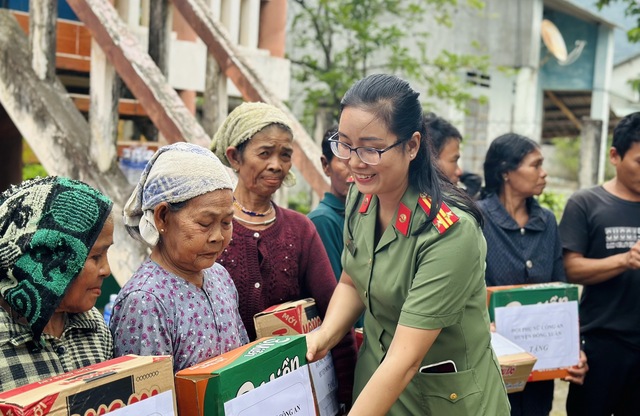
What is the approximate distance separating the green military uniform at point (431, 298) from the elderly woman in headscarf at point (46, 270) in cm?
89

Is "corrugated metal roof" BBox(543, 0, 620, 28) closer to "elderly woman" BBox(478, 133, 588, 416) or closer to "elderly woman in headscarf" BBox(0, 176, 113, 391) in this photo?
"elderly woman" BBox(478, 133, 588, 416)

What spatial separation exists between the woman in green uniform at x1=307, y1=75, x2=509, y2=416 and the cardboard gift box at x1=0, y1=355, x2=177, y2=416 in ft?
2.20

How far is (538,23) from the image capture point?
16438 mm

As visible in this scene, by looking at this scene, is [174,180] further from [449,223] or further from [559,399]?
[559,399]

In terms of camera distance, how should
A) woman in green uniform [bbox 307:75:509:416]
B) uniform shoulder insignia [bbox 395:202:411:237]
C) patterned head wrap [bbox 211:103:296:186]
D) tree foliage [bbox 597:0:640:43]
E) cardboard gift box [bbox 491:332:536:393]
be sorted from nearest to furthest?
woman in green uniform [bbox 307:75:509:416] < uniform shoulder insignia [bbox 395:202:411:237] < patterned head wrap [bbox 211:103:296:186] < cardboard gift box [bbox 491:332:536:393] < tree foliage [bbox 597:0:640:43]

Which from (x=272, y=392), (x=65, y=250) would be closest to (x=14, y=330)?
(x=65, y=250)

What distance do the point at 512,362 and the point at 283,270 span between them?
1.09m

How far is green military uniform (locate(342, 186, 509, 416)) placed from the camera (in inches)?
92.0

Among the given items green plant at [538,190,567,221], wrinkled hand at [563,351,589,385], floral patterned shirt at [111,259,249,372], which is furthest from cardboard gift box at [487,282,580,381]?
green plant at [538,190,567,221]

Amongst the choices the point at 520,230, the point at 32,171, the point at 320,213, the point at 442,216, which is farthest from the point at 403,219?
the point at 32,171

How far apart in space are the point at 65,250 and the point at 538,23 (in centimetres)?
1595

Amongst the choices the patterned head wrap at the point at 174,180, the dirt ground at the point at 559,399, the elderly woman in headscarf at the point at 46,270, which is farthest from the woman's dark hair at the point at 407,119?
the dirt ground at the point at 559,399

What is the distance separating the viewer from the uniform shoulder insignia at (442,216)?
7.72 ft

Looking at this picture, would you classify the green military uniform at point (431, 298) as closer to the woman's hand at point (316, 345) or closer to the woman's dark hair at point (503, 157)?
the woman's hand at point (316, 345)
